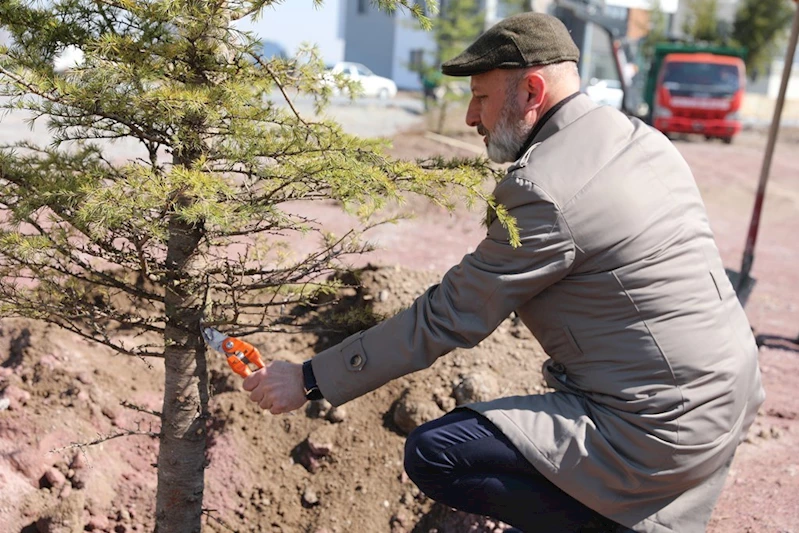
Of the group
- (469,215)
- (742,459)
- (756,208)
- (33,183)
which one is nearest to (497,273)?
(33,183)

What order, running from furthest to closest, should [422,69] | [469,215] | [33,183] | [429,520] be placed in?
[422,69]
[469,215]
[429,520]
[33,183]

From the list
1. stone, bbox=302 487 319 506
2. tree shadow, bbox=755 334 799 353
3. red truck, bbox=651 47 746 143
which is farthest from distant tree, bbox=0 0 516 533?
red truck, bbox=651 47 746 143

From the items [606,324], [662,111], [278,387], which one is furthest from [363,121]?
[606,324]

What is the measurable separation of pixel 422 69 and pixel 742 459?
13.1 metres

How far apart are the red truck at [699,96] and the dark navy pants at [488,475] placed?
1921 cm

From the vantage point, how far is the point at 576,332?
2385mm

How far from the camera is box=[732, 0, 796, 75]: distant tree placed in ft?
95.9

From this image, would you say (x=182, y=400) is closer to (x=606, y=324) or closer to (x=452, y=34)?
(x=606, y=324)

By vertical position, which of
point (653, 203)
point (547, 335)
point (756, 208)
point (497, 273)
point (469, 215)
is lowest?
point (469, 215)

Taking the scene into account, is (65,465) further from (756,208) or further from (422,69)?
(422,69)

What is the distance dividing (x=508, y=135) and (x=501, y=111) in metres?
0.08

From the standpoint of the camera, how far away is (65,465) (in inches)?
136

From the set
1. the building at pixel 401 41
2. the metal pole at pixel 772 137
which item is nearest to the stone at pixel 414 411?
the metal pole at pixel 772 137

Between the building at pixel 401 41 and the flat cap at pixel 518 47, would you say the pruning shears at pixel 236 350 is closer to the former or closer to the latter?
the flat cap at pixel 518 47
